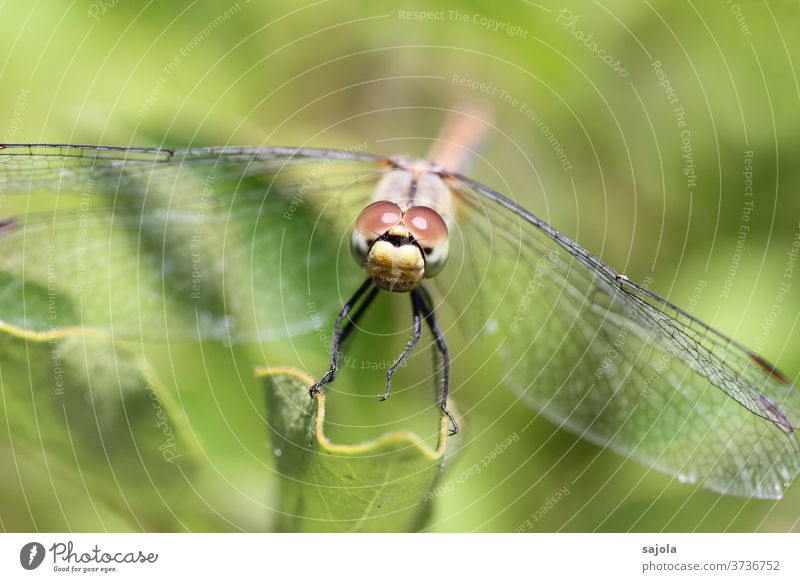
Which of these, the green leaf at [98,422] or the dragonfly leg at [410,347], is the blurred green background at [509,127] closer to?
the green leaf at [98,422]

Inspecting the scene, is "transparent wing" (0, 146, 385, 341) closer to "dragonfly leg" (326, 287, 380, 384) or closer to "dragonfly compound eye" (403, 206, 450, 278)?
"dragonfly leg" (326, 287, 380, 384)

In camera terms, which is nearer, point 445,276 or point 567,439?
point 567,439

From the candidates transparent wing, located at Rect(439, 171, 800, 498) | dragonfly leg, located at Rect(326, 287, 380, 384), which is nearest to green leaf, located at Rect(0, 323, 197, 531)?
dragonfly leg, located at Rect(326, 287, 380, 384)

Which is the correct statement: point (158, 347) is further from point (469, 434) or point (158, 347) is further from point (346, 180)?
point (469, 434)
